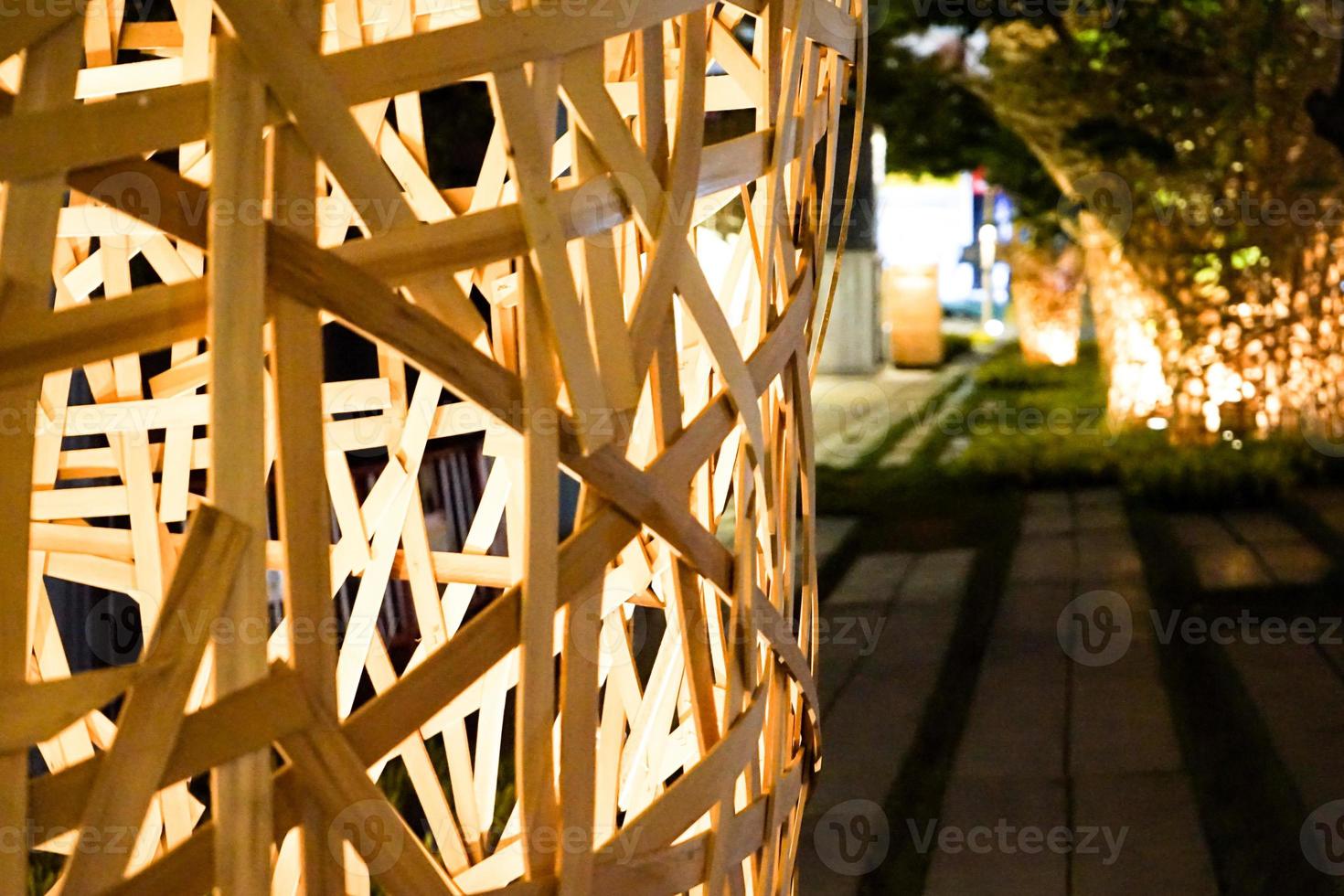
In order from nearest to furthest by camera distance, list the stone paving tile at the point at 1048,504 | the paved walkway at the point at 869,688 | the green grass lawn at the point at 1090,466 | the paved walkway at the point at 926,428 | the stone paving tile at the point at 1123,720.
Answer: the paved walkway at the point at 869,688, the stone paving tile at the point at 1123,720, the green grass lawn at the point at 1090,466, the stone paving tile at the point at 1048,504, the paved walkway at the point at 926,428

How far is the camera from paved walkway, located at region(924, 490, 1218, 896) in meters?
2.15

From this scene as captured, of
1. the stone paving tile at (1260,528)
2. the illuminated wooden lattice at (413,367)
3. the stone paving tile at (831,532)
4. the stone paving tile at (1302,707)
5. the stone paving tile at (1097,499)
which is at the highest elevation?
the illuminated wooden lattice at (413,367)

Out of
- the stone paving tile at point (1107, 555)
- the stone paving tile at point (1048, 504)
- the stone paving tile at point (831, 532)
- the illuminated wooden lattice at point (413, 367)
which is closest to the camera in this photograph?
the illuminated wooden lattice at point (413, 367)

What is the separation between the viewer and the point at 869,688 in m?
3.18

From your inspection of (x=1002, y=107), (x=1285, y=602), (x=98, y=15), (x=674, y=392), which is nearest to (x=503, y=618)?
(x=674, y=392)

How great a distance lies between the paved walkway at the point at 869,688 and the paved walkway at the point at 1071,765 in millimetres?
119

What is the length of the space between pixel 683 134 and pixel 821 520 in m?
4.92

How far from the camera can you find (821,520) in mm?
5332

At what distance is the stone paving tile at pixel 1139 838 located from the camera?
2092mm

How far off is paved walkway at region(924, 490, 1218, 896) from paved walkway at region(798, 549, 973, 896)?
0.12 m

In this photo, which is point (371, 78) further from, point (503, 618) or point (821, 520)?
point (821, 520)

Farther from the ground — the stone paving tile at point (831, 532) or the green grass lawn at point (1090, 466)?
the green grass lawn at point (1090, 466)

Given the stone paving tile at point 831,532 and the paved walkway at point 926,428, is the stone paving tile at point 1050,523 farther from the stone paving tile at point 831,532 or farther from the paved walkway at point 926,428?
the paved walkway at point 926,428

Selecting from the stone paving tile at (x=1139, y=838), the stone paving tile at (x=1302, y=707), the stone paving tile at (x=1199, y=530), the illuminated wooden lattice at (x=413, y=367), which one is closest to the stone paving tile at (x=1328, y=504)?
the stone paving tile at (x=1199, y=530)
